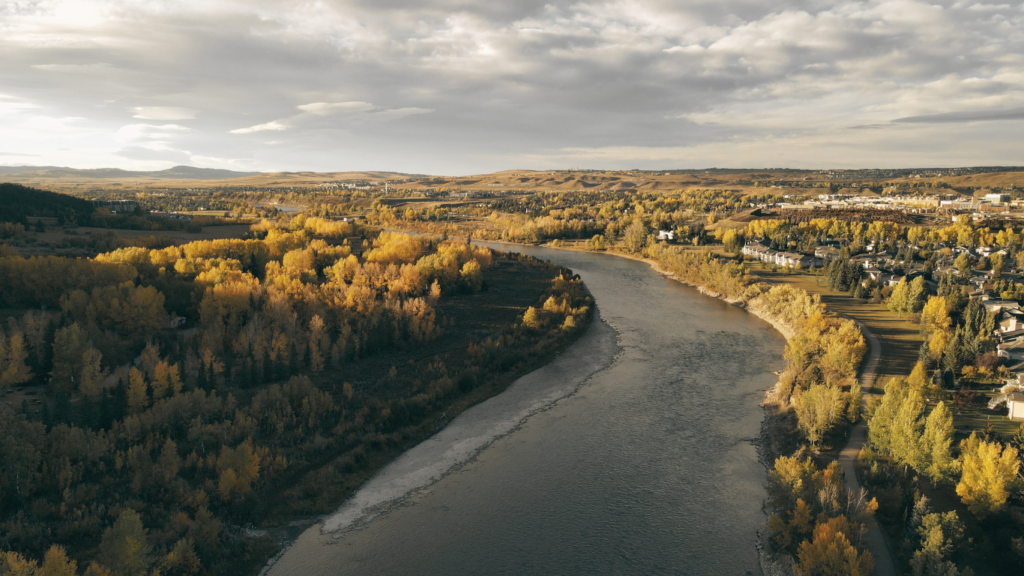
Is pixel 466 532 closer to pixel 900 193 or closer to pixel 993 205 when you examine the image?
pixel 993 205

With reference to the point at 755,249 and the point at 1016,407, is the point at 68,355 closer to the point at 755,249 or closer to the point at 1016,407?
the point at 1016,407

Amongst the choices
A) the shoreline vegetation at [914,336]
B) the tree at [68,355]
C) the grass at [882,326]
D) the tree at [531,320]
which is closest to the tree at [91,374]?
the tree at [68,355]

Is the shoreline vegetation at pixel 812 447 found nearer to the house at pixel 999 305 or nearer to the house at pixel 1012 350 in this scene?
the house at pixel 1012 350

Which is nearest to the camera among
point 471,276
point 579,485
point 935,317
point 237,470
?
point 237,470

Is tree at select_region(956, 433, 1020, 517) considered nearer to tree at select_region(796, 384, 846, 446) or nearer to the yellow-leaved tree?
the yellow-leaved tree

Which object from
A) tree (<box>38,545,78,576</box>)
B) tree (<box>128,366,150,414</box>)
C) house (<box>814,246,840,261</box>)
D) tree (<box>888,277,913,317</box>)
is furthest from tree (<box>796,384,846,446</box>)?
house (<box>814,246,840,261</box>)

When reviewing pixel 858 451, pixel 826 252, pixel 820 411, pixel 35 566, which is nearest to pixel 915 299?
pixel 820 411

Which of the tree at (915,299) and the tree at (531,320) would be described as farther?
the tree at (915,299)
